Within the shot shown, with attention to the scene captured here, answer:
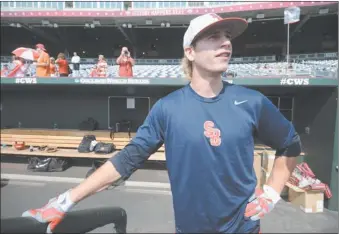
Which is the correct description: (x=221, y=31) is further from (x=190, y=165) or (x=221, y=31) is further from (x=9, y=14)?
(x=9, y=14)

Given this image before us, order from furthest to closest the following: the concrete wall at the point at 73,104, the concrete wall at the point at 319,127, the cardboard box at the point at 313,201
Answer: the concrete wall at the point at 73,104 < the concrete wall at the point at 319,127 < the cardboard box at the point at 313,201

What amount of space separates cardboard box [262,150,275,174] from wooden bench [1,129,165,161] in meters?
3.47

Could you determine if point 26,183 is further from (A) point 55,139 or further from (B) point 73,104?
(B) point 73,104

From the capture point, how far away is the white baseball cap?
48.7 inches

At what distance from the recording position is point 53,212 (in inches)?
46.4

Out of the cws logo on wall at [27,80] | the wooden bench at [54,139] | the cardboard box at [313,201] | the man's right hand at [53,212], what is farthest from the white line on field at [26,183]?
the man's right hand at [53,212]

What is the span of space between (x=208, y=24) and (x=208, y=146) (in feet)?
1.80

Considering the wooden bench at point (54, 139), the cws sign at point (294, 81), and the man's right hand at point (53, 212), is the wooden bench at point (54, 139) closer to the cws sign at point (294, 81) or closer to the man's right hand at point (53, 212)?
the cws sign at point (294, 81)

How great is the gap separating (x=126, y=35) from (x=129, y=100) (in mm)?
8035

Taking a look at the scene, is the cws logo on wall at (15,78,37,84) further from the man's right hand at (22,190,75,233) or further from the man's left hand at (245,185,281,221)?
the man's left hand at (245,185,281,221)

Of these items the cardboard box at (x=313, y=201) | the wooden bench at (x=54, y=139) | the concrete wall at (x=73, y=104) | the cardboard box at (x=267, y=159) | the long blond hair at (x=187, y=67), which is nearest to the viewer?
the long blond hair at (x=187, y=67)

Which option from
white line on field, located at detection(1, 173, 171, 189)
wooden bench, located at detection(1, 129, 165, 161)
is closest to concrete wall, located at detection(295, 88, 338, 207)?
white line on field, located at detection(1, 173, 171, 189)

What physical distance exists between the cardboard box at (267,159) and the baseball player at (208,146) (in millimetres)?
4602

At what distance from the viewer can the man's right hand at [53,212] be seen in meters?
1.17
